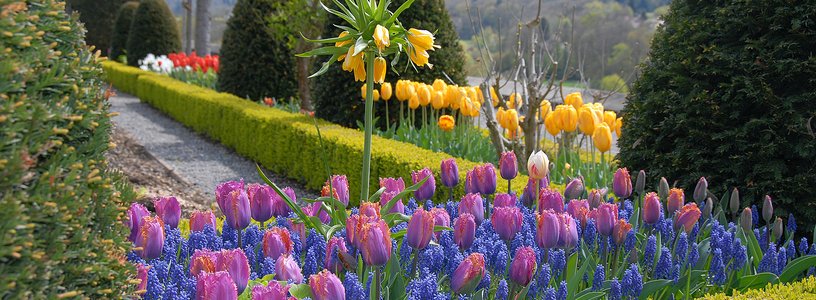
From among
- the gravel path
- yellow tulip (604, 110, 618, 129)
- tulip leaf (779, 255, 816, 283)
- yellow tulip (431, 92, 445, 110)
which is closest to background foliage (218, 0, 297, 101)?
the gravel path

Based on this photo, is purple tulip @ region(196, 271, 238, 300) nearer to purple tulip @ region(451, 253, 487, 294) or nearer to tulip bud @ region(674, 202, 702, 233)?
purple tulip @ region(451, 253, 487, 294)

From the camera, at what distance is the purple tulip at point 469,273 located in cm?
184

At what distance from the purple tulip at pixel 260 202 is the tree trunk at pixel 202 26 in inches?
661

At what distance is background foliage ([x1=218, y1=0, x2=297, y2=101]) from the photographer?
11.0 meters

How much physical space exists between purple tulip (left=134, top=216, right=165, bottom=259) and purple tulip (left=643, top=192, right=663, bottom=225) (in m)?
1.52

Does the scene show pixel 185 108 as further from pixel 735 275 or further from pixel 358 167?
pixel 735 275

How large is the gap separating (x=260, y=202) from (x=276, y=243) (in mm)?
333

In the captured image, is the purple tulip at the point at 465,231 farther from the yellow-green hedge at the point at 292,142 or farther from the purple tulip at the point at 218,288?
the yellow-green hedge at the point at 292,142

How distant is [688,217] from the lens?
2.61m

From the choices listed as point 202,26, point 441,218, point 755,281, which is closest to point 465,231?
point 441,218

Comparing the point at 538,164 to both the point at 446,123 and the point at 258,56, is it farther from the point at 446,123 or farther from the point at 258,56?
the point at 258,56

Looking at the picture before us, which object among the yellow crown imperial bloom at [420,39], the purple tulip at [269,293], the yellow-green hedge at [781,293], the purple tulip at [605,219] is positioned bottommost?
the yellow-green hedge at [781,293]

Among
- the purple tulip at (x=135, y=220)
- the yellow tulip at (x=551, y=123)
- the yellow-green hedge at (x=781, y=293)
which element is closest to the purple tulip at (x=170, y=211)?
the purple tulip at (x=135, y=220)

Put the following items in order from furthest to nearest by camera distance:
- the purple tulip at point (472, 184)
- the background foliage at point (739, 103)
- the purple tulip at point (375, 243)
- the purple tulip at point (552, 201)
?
the background foliage at point (739, 103) → the purple tulip at point (472, 184) → the purple tulip at point (552, 201) → the purple tulip at point (375, 243)
